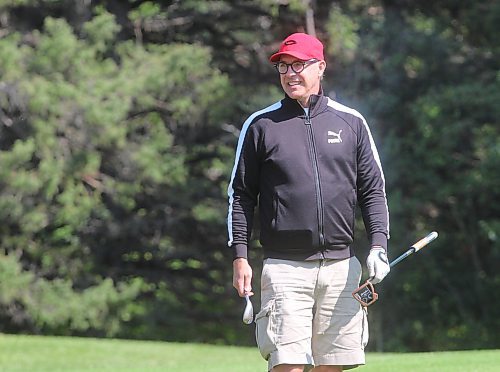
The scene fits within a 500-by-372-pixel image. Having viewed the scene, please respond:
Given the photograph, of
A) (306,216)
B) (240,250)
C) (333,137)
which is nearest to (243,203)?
(240,250)

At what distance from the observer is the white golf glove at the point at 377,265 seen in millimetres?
4996

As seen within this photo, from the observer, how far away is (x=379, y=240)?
5156mm

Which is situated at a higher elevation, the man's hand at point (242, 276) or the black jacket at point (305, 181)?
the black jacket at point (305, 181)

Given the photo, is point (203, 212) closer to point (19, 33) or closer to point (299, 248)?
point (19, 33)

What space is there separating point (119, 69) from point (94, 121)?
147 centimetres

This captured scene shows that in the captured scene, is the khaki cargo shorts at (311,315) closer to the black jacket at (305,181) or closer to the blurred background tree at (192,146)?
the black jacket at (305,181)

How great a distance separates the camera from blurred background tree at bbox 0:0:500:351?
1942cm

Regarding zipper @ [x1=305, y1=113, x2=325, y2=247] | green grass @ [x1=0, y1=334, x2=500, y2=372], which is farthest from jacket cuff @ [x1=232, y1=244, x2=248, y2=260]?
green grass @ [x1=0, y1=334, x2=500, y2=372]

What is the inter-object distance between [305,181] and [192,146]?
1799 centimetres

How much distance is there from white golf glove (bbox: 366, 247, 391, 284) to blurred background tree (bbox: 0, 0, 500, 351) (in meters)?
14.2

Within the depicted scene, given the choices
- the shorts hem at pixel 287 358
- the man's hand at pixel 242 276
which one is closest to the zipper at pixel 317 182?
the man's hand at pixel 242 276

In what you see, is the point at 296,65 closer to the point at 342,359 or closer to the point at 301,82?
the point at 301,82

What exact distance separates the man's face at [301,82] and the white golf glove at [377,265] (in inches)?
28.0

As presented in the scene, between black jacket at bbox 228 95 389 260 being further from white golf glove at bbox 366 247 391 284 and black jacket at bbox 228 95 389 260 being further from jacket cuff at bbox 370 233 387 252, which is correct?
white golf glove at bbox 366 247 391 284
